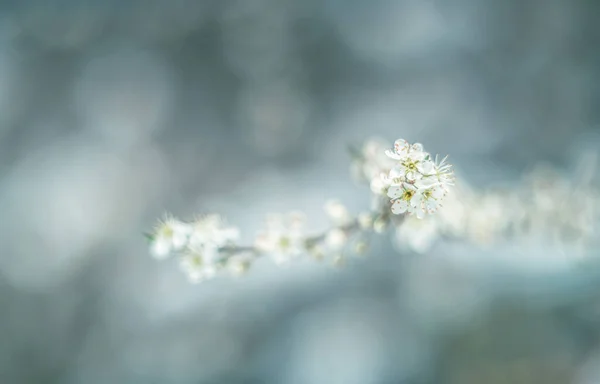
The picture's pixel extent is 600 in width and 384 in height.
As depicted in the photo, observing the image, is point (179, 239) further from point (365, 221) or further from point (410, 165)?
point (410, 165)

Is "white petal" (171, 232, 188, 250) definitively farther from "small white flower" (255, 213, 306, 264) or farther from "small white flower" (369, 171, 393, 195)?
"small white flower" (369, 171, 393, 195)

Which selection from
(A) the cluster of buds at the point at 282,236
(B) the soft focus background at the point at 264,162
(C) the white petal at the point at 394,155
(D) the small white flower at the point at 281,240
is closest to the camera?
(C) the white petal at the point at 394,155

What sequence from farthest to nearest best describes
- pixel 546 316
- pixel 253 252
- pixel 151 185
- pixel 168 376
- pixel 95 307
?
pixel 151 185
pixel 95 307
pixel 168 376
pixel 546 316
pixel 253 252

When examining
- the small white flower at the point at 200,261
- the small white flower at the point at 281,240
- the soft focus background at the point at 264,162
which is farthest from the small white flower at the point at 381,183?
the soft focus background at the point at 264,162

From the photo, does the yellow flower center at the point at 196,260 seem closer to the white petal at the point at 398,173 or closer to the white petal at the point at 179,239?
the white petal at the point at 179,239

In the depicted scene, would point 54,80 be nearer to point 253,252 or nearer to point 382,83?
point 382,83

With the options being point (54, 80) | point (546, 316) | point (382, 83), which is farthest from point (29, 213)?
point (546, 316)
